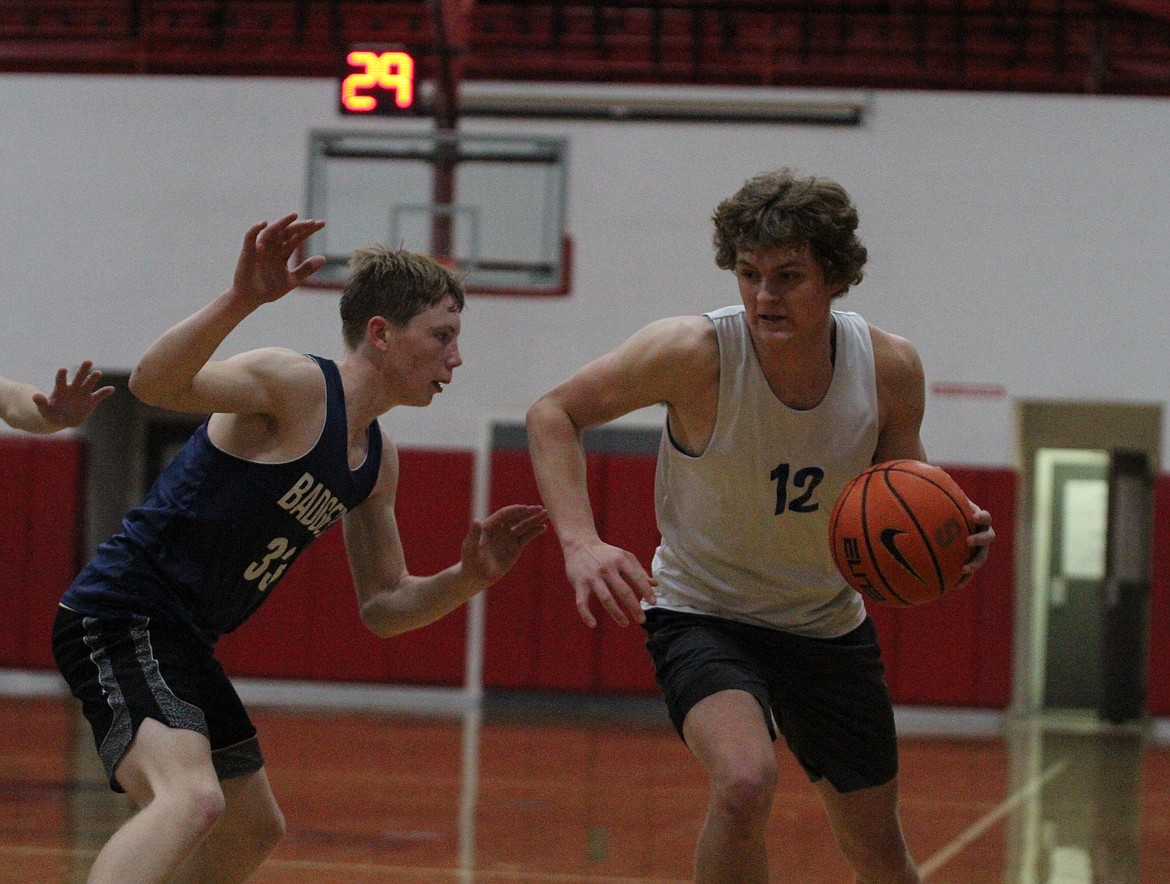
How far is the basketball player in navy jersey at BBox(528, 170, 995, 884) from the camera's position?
297cm

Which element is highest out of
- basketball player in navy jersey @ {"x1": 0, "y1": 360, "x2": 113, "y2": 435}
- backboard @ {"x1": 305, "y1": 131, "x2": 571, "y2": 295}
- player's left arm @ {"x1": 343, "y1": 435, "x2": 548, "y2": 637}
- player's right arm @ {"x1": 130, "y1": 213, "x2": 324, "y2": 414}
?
backboard @ {"x1": 305, "y1": 131, "x2": 571, "y2": 295}

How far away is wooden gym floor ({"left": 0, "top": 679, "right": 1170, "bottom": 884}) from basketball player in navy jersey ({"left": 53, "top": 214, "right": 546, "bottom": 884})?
1775 millimetres

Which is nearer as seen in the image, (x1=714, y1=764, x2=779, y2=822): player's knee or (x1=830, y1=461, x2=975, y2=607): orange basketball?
(x1=714, y1=764, x2=779, y2=822): player's knee

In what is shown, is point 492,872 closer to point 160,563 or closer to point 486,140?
point 160,563

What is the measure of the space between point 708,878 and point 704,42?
983 centimetres

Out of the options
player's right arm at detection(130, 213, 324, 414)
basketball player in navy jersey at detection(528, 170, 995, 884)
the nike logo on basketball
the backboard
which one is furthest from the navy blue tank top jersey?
the backboard

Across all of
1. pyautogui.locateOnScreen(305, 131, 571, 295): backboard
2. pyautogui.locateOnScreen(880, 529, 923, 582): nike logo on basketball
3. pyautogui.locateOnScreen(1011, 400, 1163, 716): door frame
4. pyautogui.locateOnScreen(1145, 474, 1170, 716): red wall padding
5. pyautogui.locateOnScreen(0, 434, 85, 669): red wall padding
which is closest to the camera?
pyautogui.locateOnScreen(880, 529, 923, 582): nike logo on basketball

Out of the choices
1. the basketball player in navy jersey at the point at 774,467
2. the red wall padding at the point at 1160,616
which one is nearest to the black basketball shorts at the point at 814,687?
the basketball player in navy jersey at the point at 774,467

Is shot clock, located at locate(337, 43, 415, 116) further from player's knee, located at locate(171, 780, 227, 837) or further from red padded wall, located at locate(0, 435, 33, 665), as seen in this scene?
player's knee, located at locate(171, 780, 227, 837)

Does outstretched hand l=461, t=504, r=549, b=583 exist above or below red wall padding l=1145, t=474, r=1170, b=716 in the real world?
above

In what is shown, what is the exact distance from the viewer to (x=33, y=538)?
1036cm

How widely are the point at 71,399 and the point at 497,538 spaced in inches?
36.9

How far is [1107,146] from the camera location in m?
9.88

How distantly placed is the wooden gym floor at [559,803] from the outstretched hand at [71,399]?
208cm
